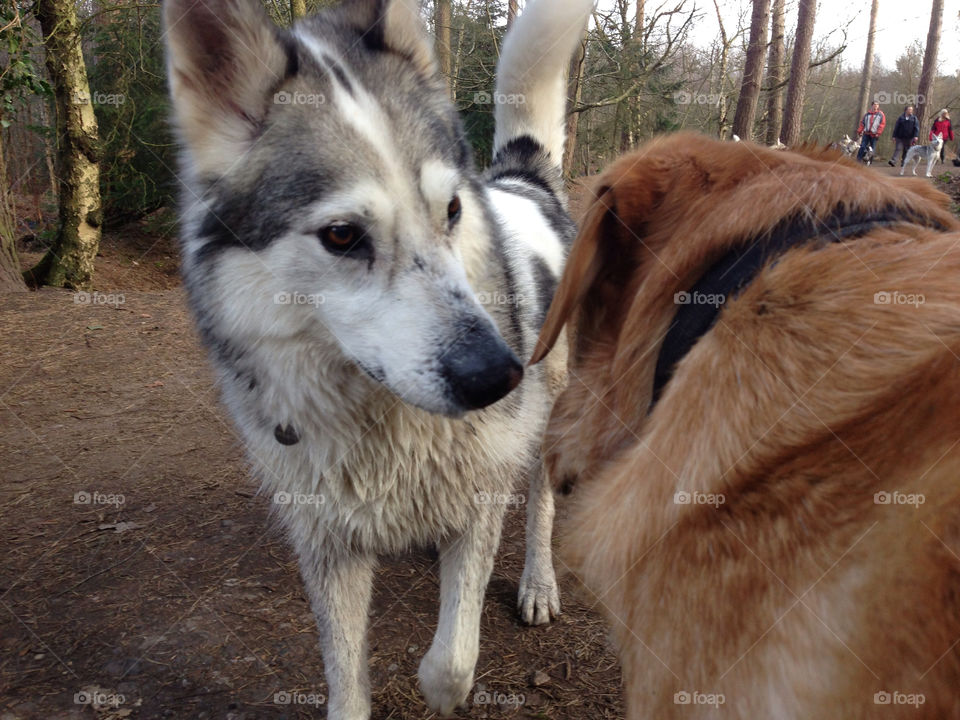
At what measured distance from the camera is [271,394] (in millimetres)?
2262

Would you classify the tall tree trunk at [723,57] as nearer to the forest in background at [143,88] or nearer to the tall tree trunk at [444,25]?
the forest in background at [143,88]

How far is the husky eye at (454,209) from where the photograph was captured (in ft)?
7.20

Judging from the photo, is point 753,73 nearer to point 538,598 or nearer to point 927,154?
point 927,154

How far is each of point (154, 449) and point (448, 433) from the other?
9.73ft

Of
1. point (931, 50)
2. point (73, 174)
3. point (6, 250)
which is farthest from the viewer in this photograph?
point (931, 50)

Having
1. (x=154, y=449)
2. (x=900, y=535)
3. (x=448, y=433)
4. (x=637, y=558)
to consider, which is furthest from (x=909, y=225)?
(x=154, y=449)

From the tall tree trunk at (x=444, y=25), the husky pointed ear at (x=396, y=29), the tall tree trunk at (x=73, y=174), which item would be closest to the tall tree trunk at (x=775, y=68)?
the tall tree trunk at (x=444, y=25)

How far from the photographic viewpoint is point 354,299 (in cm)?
203

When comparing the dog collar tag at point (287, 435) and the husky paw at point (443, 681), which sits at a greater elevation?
the dog collar tag at point (287, 435)

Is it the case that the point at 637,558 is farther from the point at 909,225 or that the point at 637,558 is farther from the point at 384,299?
the point at 384,299

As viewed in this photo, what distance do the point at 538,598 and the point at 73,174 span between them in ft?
25.4

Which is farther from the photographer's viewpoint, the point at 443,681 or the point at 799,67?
the point at 799,67

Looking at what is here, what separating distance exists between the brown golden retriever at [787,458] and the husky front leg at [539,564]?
2026mm

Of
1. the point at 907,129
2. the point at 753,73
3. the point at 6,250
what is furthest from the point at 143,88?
the point at 907,129
